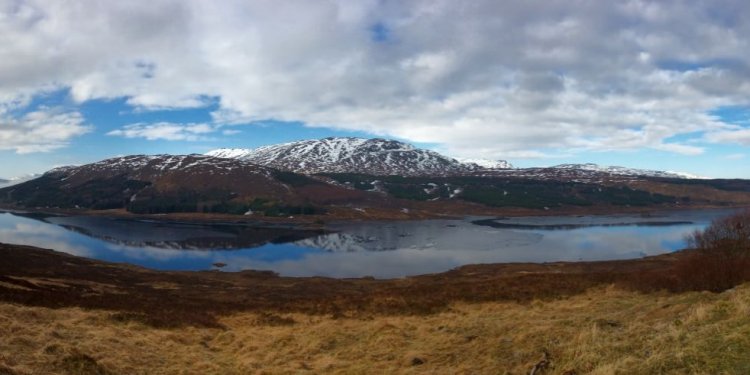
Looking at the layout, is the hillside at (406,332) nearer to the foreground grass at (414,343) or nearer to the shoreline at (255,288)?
the foreground grass at (414,343)

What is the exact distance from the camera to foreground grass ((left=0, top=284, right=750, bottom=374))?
11859mm

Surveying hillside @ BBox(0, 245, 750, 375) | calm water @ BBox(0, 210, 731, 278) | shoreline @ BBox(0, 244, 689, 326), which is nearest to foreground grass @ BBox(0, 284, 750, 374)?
hillside @ BBox(0, 245, 750, 375)

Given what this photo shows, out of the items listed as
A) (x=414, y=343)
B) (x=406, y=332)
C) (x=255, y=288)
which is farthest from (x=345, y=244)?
Result: (x=414, y=343)

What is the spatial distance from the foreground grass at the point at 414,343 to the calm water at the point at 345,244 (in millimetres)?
49302

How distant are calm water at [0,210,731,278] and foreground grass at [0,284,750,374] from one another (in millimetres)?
49302

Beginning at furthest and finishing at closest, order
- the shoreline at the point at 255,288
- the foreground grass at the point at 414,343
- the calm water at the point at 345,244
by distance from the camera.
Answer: the calm water at the point at 345,244 → the shoreline at the point at 255,288 → the foreground grass at the point at 414,343

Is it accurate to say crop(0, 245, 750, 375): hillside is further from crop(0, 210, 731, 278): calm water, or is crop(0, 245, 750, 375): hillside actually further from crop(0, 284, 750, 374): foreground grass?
crop(0, 210, 731, 278): calm water

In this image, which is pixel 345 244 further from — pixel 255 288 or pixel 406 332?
pixel 406 332

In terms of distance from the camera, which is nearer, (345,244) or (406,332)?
(406,332)

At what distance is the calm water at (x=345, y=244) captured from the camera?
3327 inches

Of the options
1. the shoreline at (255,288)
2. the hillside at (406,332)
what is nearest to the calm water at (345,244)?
the shoreline at (255,288)

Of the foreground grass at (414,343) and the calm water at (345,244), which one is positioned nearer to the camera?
the foreground grass at (414,343)

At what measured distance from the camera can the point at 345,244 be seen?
113m

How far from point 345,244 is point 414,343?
94087mm
